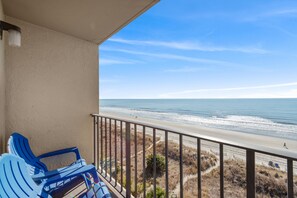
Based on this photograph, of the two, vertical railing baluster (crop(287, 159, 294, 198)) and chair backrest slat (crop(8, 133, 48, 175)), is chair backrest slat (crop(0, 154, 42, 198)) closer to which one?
chair backrest slat (crop(8, 133, 48, 175))

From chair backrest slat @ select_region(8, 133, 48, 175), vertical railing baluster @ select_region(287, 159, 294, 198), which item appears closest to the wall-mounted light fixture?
chair backrest slat @ select_region(8, 133, 48, 175)

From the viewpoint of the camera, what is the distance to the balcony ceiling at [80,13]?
6.15 feet

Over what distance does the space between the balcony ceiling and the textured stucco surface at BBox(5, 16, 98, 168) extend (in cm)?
25

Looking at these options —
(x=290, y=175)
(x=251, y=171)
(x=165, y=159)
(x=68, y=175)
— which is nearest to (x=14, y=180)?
(x=68, y=175)

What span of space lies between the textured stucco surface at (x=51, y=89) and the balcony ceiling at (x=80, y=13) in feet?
0.81

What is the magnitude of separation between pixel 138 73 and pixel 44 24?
25.6 m

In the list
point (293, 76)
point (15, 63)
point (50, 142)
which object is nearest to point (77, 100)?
point (50, 142)

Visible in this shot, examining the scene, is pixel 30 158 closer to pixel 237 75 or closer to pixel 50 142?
pixel 50 142

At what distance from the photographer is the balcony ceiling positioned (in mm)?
1876

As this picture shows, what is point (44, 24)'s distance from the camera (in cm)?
250

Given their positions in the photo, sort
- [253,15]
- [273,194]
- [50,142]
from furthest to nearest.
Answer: [253,15] → [273,194] → [50,142]

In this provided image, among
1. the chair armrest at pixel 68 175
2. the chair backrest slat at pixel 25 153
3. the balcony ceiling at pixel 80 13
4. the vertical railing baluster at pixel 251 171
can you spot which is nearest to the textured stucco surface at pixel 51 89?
the balcony ceiling at pixel 80 13

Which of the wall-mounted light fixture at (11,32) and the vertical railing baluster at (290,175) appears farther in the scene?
the wall-mounted light fixture at (11,32)

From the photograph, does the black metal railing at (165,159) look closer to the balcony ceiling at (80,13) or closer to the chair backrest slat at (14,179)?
the chair backrest slat at (14,179)
